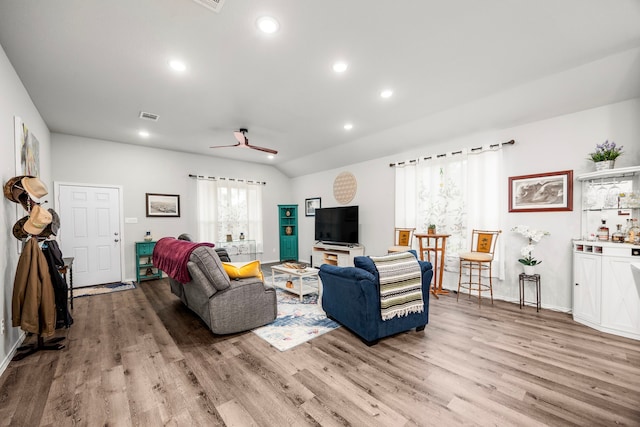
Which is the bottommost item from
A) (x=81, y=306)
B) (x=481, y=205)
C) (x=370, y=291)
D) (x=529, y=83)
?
(x=81, y=306)

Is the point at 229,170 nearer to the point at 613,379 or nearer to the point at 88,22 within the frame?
the point at 88,22

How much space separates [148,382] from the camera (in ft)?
6.85

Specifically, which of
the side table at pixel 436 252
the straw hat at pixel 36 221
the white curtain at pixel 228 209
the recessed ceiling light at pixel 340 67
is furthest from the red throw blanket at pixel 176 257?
the side table at pixel 436 252

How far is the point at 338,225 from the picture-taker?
621cm

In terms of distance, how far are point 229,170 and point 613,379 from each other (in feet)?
23.4

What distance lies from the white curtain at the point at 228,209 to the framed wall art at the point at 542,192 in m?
5.71

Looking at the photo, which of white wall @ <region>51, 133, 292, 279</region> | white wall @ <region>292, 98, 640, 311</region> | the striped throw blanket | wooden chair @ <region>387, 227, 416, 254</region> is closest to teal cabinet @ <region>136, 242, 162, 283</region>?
white wall @ <region>51, 133, 292, 279</region>

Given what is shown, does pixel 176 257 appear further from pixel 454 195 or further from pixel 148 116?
pixel 454 195

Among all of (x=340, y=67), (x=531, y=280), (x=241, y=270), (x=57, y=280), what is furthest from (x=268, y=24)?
(x=531, y=280)

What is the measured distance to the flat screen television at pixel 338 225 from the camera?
19.4ft

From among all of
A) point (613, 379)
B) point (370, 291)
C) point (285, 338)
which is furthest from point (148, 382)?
point (613, 379)

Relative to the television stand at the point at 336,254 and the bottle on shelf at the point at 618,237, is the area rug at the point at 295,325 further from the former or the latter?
the bottle on shelf at the point at 618,237

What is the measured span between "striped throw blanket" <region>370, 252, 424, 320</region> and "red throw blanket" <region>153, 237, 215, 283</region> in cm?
192

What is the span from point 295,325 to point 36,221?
2.74 metres
